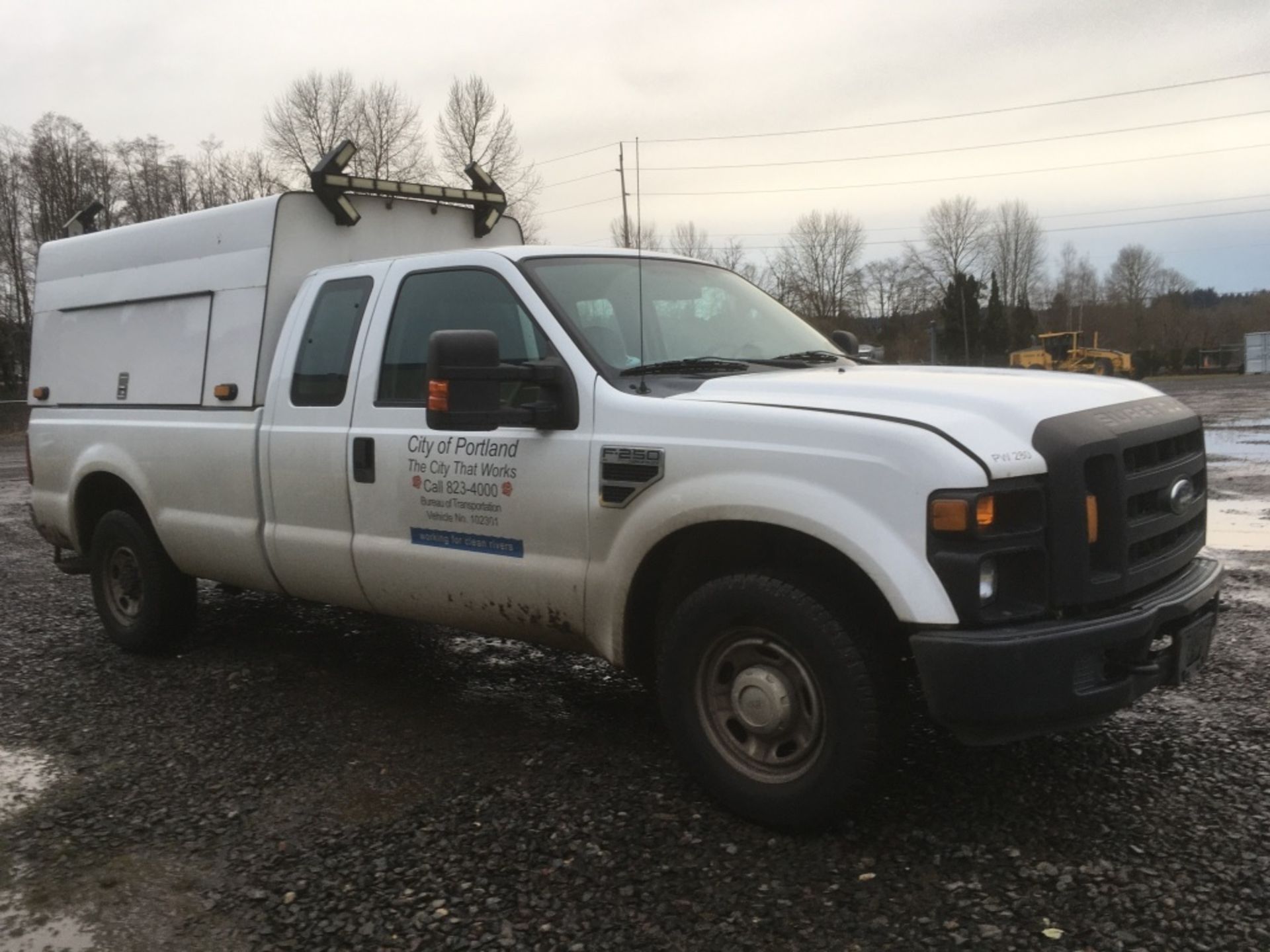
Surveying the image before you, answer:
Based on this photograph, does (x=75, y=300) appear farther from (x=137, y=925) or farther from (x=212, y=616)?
(x=137, y=925)

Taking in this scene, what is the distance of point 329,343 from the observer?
16.4 ft

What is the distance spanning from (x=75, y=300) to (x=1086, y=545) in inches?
227

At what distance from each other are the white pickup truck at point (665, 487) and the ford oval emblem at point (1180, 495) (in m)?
0.02

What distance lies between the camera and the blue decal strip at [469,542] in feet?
13.7

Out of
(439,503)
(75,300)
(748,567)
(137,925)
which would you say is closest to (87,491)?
(75,300)

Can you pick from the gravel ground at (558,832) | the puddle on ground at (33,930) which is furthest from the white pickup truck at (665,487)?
the puddle on ground at (33,930)

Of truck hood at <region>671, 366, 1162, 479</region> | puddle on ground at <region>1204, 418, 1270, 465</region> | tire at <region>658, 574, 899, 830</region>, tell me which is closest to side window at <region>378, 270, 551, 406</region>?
truck hood at <region>671, 366, 1162, 479</region>

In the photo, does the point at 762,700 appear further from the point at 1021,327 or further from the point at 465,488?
the point at 1021,327

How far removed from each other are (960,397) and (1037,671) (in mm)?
862

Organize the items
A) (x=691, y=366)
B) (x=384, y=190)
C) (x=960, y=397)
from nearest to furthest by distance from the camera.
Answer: (x=960, y=397) < (x=691, y=366) < (x=384, y=190)

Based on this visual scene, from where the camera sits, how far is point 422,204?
20.1 ft

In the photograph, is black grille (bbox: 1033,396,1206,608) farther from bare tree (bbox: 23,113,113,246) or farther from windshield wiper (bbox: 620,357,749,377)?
bare tree (bbox: 23,113,113,246)

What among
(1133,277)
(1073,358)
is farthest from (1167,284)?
(1073,358)

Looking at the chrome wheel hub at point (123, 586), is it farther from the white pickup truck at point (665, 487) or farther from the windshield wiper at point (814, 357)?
the windshield wiper at point (814, 357)
